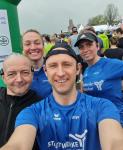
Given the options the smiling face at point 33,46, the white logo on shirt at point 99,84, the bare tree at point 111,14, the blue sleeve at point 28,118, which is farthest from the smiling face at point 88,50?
the bare tree at point 111,14

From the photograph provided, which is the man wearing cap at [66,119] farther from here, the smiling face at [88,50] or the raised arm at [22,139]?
the smiling face at [88,50]

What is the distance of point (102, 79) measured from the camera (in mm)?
3986

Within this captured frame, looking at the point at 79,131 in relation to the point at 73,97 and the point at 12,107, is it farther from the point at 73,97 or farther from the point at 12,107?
the point at 12,107

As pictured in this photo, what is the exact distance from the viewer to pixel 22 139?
249cm

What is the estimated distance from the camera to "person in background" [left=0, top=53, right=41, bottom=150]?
10.5 feet

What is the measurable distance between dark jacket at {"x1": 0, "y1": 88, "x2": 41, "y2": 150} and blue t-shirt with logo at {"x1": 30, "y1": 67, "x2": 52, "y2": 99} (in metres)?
0.42

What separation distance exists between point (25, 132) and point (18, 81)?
900 millimetres

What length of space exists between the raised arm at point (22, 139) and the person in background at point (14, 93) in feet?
2.07

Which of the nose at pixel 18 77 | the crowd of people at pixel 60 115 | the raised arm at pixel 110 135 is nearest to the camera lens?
the raised arm at pixel 110 135

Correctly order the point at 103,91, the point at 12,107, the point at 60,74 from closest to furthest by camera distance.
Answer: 1. the point at 60,74
2. the point at 12,107
3. the point at 103,91

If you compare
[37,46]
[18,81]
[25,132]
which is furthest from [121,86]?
[25,132]

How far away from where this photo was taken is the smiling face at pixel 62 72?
273 cm

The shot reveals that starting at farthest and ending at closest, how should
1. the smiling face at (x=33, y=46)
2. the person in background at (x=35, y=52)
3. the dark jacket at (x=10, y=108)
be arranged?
1. the smiling face at (x=33, y=46)
2. the person in background at (x=35, y=52)
3. the dark jacket at (x=10, y=108)

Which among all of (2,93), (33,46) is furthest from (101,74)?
(2,93)
